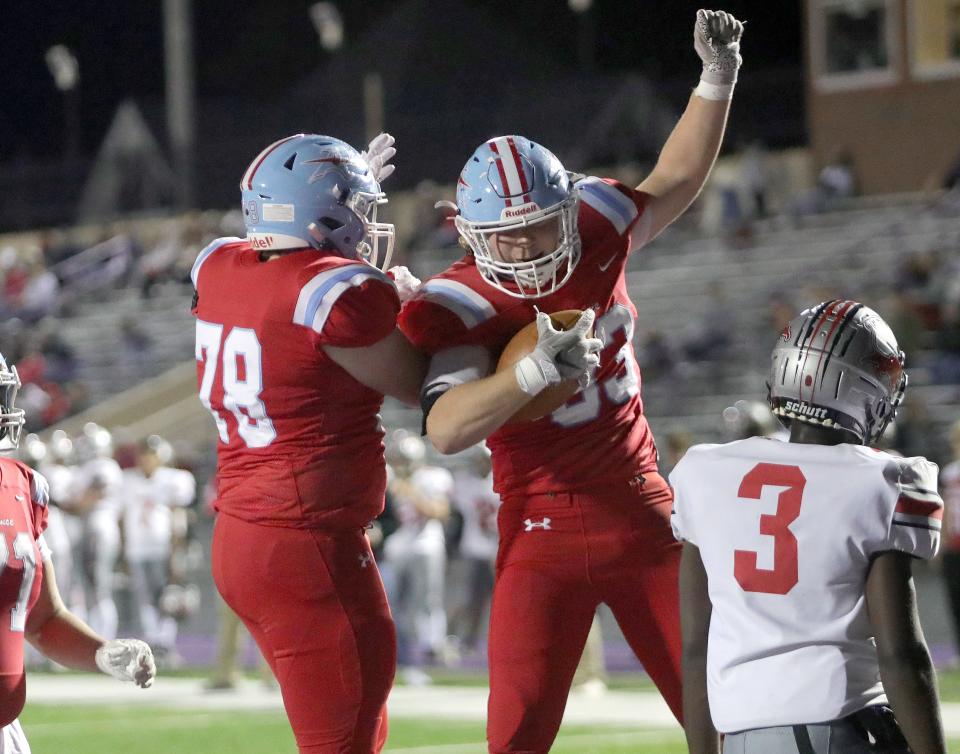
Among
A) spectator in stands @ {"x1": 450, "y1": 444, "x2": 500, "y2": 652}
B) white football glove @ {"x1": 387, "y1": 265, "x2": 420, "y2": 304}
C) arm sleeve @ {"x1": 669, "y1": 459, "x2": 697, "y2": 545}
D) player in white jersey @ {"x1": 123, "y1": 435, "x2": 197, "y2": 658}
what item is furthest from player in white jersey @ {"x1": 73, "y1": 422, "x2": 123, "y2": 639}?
arm sleeve @ {"x1": 669, "y1": 459, "x2": 697, "y2": 545}

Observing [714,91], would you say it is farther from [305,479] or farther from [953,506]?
[953,506]

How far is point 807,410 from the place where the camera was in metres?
2.84

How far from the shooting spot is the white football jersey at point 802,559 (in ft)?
8.81

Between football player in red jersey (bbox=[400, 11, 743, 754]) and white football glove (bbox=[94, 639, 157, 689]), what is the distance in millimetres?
796

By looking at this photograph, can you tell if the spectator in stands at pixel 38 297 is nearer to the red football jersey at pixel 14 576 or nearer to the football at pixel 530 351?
the red football jersey at pixel 14 576

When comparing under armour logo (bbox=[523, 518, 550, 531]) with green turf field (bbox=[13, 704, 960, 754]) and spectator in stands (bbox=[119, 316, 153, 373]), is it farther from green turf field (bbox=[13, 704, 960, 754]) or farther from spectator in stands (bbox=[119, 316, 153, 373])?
spectator in stands (bbox=[119, 316, 153, 373])

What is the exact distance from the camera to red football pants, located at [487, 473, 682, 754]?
3.75 metres

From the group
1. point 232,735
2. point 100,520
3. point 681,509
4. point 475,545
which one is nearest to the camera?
point 681,509

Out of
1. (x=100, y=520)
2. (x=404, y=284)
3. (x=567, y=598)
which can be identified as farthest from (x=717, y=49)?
(x=100, y=520)

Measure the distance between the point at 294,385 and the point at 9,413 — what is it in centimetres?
59

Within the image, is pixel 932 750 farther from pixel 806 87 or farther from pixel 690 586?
pixel 806 87

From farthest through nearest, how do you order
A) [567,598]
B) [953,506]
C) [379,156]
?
[953,506] → [379,156] → [567,598]

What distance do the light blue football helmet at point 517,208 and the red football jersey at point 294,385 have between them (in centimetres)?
32

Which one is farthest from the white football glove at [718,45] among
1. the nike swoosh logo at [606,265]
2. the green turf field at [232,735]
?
the green turf field at [232,735]
